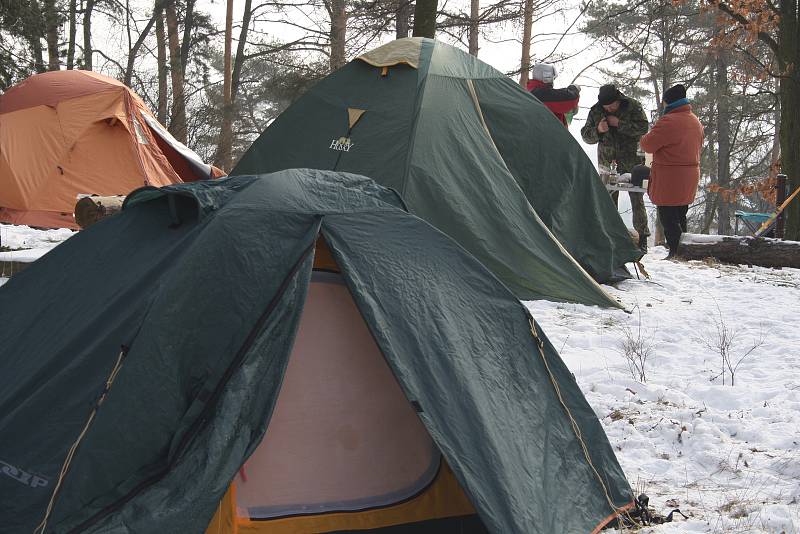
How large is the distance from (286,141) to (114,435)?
5.50 m

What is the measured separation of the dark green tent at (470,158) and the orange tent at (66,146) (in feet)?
13.0

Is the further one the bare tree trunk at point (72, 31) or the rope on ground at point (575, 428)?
the bare tree trunk at point (72, 31)

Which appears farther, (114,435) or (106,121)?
(106,121)

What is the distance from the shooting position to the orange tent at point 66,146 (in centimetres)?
1102

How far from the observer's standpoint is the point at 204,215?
3406 mm

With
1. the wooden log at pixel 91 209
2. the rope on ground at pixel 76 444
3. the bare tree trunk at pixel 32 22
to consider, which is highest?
the bare tree trunk at pixel 32 22

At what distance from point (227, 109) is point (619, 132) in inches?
465

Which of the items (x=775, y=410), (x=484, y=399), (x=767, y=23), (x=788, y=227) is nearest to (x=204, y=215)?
(x=484, y=399)

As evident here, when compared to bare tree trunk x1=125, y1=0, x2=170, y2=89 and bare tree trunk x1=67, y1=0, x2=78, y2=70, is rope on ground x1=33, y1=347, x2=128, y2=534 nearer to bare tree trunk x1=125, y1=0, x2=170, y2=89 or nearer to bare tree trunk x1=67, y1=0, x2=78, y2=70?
bare tree trunk x1=67, y1=0, x2=78, y2=70

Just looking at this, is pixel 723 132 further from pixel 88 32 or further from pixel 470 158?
pixel 470 158

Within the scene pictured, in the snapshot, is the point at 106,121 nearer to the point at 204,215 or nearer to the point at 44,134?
the point at 44,134

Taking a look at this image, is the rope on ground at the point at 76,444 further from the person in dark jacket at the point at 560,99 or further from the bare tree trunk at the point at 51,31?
the bare tree trunk at the point at 51,31

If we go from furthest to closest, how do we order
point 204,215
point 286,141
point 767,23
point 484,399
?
point 767,23, point 286,141, point 204,215, point 484,399

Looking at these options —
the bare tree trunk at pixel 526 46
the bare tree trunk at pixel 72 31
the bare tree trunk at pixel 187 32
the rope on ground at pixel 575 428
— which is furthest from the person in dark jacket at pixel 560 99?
the bare tree trunk at pixel 187 32
